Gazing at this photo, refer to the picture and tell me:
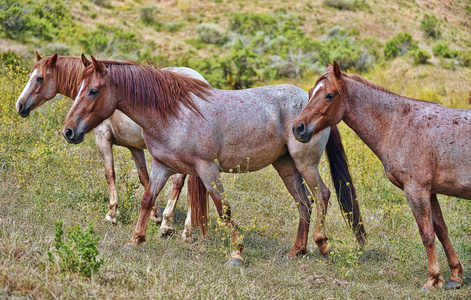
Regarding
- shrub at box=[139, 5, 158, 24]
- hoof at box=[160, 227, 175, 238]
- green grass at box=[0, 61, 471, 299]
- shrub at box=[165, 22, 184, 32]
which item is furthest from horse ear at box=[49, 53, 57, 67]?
shrub at box=[139, 5, 158, 24]

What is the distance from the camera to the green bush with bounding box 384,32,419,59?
67.0 ft

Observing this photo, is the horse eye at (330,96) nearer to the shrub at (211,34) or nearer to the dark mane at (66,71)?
the dark mane at (66,71)

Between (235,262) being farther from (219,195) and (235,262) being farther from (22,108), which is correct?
(22,108)

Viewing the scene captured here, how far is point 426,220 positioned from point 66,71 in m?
5.01

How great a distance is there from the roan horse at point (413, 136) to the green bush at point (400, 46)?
16827 mm

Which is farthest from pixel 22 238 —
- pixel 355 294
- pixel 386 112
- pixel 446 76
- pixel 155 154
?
pixel 446 76

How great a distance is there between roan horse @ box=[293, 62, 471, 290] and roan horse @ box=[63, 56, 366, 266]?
0.81m

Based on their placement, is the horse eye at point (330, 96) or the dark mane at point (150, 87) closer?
the horse eye at point (330, 96)

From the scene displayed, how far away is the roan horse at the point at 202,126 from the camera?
476 cm

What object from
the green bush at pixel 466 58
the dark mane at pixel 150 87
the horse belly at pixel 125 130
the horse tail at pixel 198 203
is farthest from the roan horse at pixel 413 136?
the green bush at pixel 466 58

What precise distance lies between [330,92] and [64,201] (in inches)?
162

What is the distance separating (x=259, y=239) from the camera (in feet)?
20.4

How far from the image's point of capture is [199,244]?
226 inches

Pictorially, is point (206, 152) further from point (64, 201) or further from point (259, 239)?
point (64, 201)
